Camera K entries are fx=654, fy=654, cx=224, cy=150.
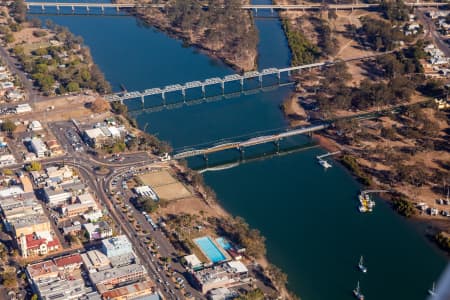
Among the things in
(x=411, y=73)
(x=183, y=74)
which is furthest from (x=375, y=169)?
(x=183, y=74)

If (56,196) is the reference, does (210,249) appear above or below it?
below

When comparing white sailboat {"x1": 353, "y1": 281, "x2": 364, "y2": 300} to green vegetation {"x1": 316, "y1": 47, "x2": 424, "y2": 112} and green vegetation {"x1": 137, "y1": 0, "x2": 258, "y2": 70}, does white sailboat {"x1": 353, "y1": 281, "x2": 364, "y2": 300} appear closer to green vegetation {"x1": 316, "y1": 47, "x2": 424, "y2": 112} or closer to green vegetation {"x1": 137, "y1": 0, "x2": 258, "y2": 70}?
green vegetation {"x1": 316, "y1": 47, "x2": 424, "y2": 112}

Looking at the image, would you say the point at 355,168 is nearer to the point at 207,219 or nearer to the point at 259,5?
the point at 207,219

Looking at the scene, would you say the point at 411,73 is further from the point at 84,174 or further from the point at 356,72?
the point at 84,174

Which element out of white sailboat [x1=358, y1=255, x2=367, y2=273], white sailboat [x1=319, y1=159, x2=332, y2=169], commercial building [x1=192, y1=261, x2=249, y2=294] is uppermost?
white sailboat [x1=319, y1=159, x2=332, y2=169]

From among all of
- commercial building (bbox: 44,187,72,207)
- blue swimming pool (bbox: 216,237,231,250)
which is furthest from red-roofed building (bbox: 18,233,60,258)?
blue swimming pool (bbox: 216,237,231,250)

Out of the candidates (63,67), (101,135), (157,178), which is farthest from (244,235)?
(63,67)
